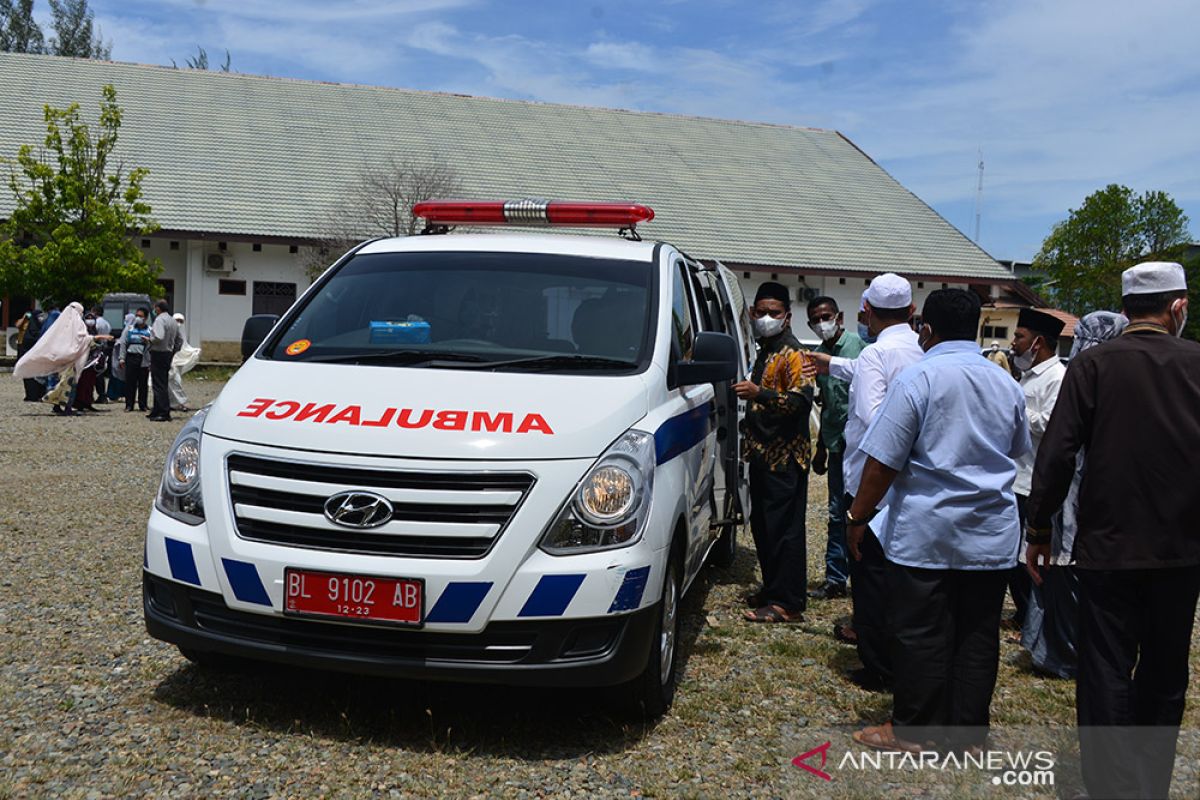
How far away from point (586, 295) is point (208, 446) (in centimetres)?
185

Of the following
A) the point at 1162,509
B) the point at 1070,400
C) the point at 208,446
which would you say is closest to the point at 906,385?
the point at 1070,400

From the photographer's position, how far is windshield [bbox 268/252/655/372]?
4.77 m

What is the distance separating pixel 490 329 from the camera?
498 cm

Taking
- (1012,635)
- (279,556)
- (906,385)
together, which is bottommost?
(1012,635)

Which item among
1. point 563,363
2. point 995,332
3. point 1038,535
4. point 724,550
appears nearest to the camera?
point 1038,535

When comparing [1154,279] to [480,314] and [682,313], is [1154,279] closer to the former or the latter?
[682,313]

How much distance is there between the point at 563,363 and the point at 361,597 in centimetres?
135

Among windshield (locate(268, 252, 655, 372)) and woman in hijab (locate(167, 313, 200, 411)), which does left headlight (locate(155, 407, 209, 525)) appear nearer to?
windshield (locate(268, 252, 655, 372))

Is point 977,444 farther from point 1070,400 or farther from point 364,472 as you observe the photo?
point 364,472

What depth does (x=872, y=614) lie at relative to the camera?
17.4 ft

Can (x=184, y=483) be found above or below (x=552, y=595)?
above

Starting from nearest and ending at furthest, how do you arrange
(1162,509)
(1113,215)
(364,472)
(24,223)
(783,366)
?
(1162,509) < (364,472) < (783,366) < (24,223) < (1113,215)

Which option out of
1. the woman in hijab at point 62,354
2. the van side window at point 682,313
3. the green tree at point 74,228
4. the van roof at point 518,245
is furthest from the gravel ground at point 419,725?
the green tree at point 74,228

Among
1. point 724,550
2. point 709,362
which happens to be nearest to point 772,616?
point 724,550
